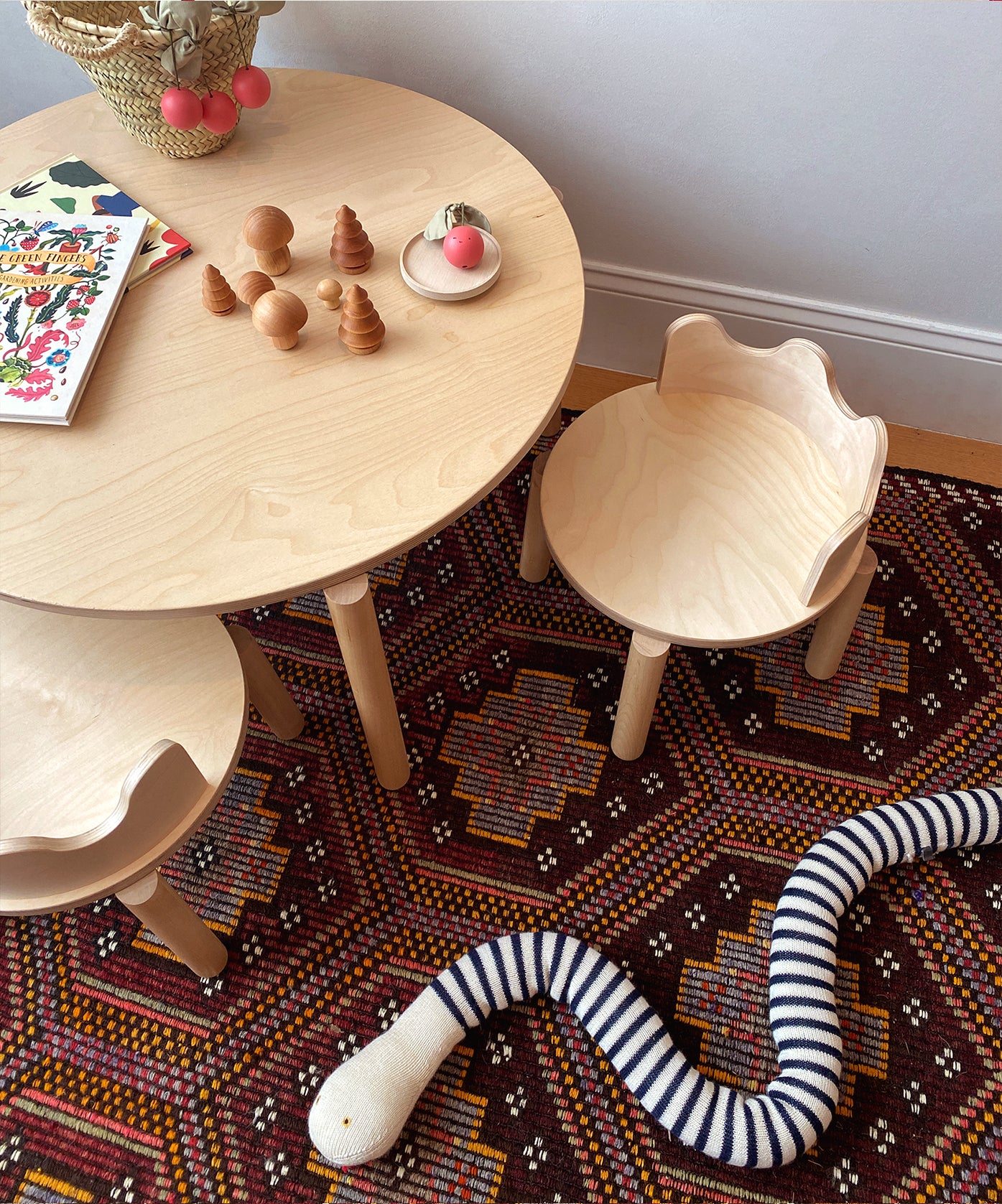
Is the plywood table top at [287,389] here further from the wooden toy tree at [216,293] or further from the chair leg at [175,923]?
the chair leg at [175,923]

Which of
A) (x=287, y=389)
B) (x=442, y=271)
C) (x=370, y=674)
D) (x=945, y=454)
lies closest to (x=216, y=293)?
(x=287, y=389)

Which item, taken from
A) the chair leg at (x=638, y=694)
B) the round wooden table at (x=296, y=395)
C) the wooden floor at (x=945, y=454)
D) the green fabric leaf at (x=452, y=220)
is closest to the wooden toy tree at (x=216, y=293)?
the round wooden table at (x=296, y=395)

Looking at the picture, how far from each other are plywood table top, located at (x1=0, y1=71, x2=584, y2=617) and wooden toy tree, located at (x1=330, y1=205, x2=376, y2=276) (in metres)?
0.02

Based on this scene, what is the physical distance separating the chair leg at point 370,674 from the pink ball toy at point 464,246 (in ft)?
1.25

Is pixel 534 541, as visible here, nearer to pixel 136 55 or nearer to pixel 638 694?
pixel 638 694

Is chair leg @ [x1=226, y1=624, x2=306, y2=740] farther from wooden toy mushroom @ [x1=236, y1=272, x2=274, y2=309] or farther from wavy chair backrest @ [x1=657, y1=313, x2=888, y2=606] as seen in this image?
wavy chair backrest @ [x1=657, y1=313, x2=888, y2=606]

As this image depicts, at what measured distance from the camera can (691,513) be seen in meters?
1.08

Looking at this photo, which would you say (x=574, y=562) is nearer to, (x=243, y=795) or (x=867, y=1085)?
(x=243, y=795)

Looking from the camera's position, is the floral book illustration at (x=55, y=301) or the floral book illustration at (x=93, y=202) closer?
the floral book illustration at (x=55, y=301)

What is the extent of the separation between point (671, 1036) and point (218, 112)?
49.2 inches

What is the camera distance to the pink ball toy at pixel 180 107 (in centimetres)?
99

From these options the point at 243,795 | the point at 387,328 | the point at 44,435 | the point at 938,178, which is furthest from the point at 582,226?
the point at 243,795

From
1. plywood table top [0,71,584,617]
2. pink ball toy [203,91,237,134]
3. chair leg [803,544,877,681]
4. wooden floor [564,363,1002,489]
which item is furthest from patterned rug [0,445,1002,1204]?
pink ball toy [203,91,237,134]

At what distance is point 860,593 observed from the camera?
1.18 metres
